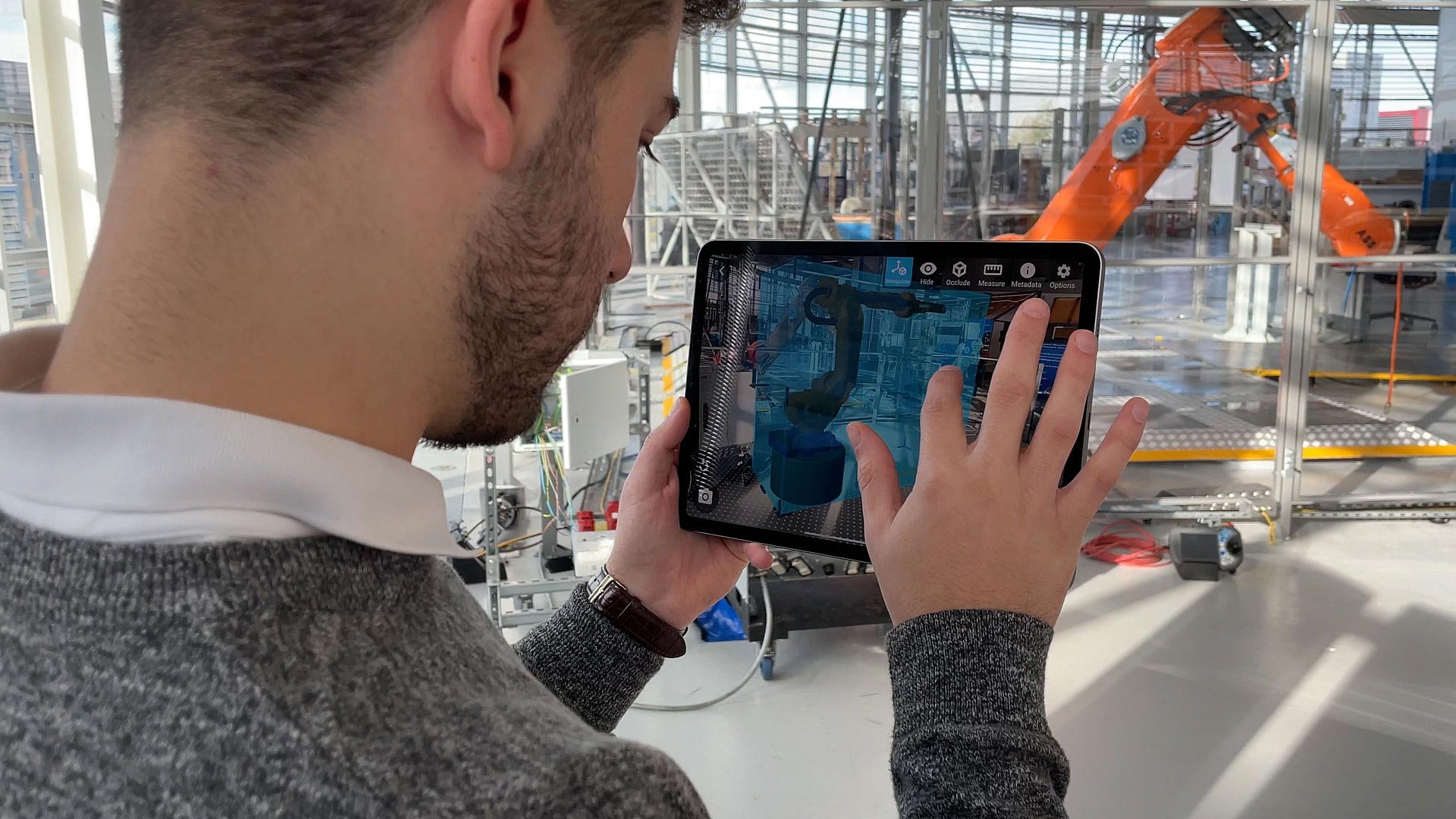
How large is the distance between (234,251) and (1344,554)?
501 centimetres

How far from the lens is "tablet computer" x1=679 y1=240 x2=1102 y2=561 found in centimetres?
110

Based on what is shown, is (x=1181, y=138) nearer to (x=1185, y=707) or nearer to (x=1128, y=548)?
(x=1128, y=548)

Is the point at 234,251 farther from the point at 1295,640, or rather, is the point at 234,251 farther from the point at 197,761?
the point at 1295,640

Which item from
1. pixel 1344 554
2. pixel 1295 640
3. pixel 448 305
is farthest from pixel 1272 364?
pixel 448 305

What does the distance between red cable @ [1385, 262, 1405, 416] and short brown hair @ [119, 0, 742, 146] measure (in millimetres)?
5631

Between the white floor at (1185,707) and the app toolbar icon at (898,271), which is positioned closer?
the app toolbar icon at (898,271)

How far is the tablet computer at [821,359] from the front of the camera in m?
1.10

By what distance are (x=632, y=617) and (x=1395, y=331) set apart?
552cm

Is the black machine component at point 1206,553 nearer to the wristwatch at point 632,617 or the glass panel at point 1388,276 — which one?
the glass panel at point 1388,276

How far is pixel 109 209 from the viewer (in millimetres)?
585

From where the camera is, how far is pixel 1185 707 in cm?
321

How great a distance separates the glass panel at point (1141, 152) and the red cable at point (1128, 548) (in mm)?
324
